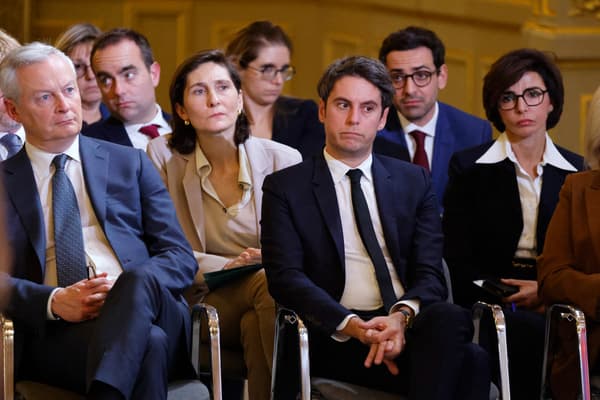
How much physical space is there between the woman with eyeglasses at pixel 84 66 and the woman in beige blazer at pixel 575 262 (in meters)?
2.14

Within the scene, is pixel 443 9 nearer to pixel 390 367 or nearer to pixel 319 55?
pixel 319 55

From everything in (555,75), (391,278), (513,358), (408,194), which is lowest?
(513,358)

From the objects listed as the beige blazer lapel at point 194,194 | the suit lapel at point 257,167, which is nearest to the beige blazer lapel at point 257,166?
the suit lapel at point 257,167

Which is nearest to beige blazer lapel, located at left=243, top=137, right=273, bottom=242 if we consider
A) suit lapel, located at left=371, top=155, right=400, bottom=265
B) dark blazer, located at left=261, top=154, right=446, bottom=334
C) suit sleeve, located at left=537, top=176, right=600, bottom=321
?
dark blazer, located at left=261, top=154, right=446, bottom=334

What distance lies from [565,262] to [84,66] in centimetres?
230

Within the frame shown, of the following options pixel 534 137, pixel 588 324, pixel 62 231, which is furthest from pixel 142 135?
pixel 588 324

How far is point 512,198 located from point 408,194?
1.78ft

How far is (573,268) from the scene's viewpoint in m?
3.45

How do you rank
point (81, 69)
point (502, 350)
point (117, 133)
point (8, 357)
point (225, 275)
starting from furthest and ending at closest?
point (81, 69)
point (117, 133)
point (225, 275)
point (502, 350)
point (8, 357)

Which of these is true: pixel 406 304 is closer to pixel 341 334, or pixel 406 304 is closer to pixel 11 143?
pixel 341 334

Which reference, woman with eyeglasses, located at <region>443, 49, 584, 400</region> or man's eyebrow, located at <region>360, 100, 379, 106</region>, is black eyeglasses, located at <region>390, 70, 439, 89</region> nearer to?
woman with eyeglasses, located at <region>443, 49, 584, 400</region>

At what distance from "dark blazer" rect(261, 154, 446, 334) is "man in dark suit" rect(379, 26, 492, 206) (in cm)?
95

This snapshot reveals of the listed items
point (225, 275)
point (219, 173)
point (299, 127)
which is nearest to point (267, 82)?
point (299, 127)

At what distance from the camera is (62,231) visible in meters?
3.33
